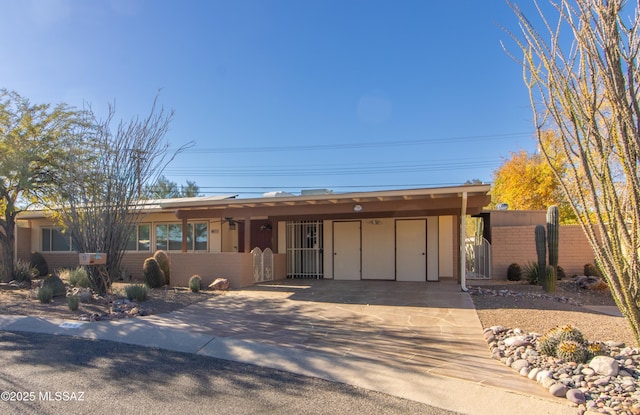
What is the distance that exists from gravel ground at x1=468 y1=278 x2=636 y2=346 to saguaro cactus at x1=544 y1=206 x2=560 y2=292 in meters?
0.29

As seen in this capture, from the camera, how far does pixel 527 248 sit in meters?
15.1

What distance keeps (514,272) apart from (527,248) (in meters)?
1.29

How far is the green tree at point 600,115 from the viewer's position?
Answer: 4223mm

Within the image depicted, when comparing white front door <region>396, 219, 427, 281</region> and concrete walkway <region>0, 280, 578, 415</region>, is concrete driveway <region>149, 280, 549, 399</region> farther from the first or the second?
white front door <region>396, 219, 427, 281</region>

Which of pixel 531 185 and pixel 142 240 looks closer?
pixel 142 240

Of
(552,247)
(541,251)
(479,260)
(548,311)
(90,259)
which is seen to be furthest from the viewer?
(479,260)

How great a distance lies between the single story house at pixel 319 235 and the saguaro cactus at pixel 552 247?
1910 millimetres

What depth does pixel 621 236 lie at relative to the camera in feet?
15.9

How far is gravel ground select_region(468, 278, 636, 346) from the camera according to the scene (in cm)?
678

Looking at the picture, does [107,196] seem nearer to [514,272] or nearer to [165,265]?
[165,265]

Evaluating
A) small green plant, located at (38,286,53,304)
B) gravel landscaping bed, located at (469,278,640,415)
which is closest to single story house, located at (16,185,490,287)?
gravel landscaping bed, located at (469,278,640,415)

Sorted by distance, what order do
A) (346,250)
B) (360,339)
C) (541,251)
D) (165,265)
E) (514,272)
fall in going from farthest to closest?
(346,250)
(514,272)
(165,265)
(541,251)
(360,339)

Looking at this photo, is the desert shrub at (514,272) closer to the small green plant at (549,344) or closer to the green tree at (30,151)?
the small green plant at (549,344)

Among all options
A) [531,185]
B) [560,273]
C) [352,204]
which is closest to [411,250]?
[352,204]
